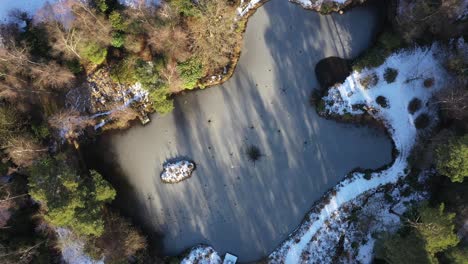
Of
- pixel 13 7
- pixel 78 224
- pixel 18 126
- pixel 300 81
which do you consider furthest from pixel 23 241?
pixel 300 81

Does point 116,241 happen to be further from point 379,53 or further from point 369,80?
point 379,53

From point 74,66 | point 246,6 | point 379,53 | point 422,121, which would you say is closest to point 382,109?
point 422,121

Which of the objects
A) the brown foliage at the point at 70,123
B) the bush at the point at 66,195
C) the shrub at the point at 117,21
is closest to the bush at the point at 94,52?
the shrub at the point at 117,21

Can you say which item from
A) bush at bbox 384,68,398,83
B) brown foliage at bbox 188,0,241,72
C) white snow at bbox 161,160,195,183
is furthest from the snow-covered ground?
white snow at bbox 161,160,195,183

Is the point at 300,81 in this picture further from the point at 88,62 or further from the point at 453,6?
the point at 88,62

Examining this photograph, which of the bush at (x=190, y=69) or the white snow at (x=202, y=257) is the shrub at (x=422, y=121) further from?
the white snow at (x=202, y=257)

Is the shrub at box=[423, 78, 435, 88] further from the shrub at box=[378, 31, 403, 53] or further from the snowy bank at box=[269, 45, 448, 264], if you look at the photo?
the shrub at box=[378, 31, 403, 53]
